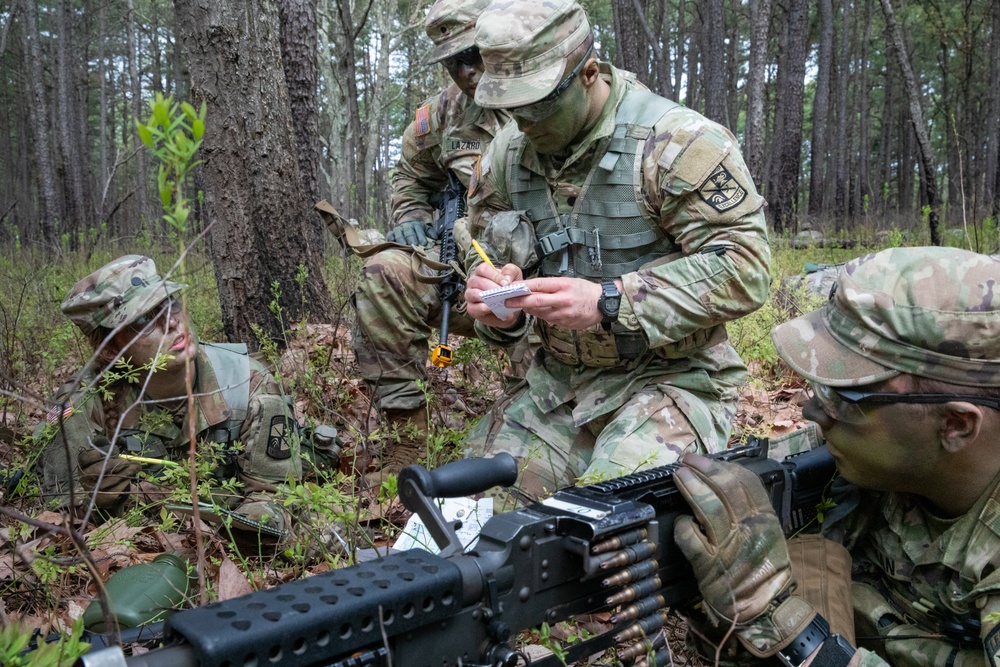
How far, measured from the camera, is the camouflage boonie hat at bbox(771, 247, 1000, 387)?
70.3 inches

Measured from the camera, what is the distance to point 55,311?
554 cm

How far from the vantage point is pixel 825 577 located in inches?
87.9

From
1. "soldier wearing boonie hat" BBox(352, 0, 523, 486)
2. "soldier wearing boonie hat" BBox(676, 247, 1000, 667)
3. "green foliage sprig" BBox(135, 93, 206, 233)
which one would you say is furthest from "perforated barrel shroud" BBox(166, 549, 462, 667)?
"soldier wearing boonie hat" BBox(352, 0, 523, 486)

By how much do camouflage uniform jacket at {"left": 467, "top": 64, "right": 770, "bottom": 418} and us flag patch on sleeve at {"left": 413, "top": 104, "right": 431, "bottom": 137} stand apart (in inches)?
75.6

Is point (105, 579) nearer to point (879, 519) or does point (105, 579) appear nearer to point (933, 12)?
point (879, 519)

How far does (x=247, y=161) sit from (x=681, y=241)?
2.82 metres

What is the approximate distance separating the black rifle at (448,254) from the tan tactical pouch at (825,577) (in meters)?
1.88

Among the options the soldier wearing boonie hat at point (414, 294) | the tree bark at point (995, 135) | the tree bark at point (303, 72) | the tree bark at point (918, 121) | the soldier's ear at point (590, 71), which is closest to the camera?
the soldier's ear at point (590, 71)

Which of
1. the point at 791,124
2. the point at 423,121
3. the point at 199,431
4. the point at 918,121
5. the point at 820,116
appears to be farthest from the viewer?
the point at 820,116

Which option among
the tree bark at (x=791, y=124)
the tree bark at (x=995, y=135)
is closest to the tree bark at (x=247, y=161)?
the tree bark at (x=791, y=124)

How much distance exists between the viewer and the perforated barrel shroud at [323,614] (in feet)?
3.85

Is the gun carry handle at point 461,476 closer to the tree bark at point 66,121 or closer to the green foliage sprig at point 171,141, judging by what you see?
the green foliage sprig at point 171,141

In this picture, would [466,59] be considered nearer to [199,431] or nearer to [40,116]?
[199,431]

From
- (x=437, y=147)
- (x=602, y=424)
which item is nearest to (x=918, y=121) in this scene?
(x=437, y=147)
